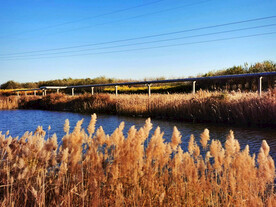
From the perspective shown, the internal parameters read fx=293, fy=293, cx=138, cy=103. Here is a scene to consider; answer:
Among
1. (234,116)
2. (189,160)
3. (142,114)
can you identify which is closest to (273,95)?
(234,116)

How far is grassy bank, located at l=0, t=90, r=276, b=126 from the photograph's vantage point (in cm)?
820

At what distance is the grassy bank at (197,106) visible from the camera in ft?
26.9

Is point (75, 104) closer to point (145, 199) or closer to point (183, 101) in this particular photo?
point (183, 101)

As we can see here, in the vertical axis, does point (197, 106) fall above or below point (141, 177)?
above

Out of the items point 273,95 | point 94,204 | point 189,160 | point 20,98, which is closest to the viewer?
point 94,204

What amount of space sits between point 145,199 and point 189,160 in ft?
1.90

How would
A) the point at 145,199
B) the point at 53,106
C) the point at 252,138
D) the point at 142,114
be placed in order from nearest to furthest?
the point at 145,199 → the point at 252,138 → the point at 142,114 → the point at 53,106

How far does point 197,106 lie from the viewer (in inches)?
384

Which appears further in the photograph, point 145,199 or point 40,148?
point 40,148

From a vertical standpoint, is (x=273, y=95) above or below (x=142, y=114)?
above

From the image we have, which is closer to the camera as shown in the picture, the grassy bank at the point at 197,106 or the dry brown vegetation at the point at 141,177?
the dry brown vegetation at the point at 141,177

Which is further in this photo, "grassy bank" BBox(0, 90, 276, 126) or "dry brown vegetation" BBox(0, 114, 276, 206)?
"grassy bank" BBox(0, 90, 276, 126)

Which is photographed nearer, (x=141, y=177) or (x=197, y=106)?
(x=141, y=177)

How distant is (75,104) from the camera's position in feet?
49.4
